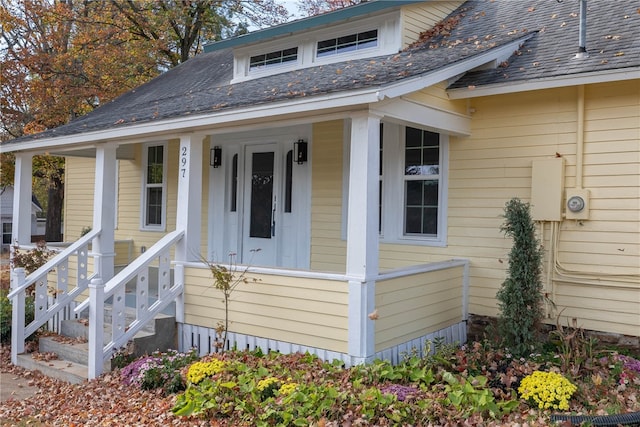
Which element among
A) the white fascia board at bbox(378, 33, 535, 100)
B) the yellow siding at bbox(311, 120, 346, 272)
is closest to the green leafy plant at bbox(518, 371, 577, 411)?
the white fascia board at bbox(378, 33, 535, 100)

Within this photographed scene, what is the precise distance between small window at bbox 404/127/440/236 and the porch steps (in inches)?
138

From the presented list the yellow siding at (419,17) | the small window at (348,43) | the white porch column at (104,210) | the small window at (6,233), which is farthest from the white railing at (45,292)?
the small window at (6,233)

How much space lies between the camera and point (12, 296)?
7129 mm

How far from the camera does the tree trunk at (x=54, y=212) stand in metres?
20.9

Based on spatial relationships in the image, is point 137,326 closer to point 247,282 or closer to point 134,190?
point 247,282

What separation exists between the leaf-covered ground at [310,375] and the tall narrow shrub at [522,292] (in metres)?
0.24

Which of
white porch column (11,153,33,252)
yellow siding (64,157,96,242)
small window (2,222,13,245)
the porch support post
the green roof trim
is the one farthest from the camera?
small window (2,222,13,245)

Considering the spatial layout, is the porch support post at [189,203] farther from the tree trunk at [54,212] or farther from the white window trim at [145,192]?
the tree trunk at [54,212]

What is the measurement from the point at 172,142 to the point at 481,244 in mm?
6548

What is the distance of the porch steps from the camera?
638cm

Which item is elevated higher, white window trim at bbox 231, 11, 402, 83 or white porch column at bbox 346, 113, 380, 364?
white window trim at bbox 231, 11, 402, 83

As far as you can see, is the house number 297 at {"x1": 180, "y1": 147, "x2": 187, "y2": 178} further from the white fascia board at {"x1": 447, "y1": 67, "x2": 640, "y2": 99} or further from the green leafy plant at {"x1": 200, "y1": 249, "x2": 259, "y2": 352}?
the white fascia board at {"x1": 447, "y1": 67, "x2": 640, "y2": 99}

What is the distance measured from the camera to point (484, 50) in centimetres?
643

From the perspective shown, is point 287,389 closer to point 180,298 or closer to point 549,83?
point 180,298
